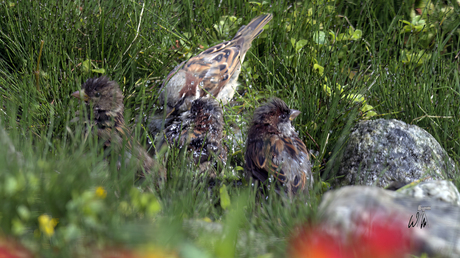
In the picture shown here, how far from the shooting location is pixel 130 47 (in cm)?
526

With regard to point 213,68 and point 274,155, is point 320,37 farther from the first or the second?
point 274,155

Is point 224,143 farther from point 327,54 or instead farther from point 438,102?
point 438,102

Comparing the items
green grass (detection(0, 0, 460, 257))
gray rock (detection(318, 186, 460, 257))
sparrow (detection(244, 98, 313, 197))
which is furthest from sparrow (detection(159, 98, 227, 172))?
gray rock (detection(318, 186, 460, 257))

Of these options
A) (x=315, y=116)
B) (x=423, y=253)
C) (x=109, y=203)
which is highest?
(x=109, y=203)

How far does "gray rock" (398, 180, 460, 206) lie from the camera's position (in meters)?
2.81

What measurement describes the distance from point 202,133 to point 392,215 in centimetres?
285

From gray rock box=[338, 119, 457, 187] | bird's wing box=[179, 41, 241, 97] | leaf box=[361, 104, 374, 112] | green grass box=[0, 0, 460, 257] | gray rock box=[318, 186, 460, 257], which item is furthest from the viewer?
bird's wing box=[179, 41, 241, 97]

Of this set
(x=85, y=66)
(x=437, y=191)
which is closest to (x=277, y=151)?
(x=437, y=191)

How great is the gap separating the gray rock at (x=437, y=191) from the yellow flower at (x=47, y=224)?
2347 millimetres

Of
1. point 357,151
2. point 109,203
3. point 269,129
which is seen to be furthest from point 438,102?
point 109,203

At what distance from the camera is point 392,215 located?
2.19 m

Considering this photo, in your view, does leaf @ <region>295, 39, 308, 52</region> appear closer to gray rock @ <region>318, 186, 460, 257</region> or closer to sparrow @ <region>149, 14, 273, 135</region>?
sparrow @ <region>149, 14, 273, 135</region>

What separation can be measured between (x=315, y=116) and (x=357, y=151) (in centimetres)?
67

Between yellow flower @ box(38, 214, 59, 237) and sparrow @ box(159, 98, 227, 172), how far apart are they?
2434mm
